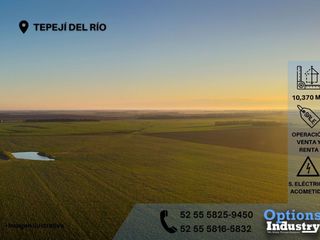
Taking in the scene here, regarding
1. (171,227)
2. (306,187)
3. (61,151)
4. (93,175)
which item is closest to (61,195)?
(93,175)

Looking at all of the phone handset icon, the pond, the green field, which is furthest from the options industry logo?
the pond

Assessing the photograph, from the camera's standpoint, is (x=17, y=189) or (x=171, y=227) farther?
(x=17, y=189)

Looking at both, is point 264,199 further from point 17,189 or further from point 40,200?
point 17,189

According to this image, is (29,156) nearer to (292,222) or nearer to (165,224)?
(165,224)

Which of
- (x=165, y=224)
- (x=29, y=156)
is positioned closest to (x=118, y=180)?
(x=165, y=224)

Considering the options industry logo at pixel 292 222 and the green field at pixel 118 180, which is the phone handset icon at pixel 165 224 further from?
the options industry logo at pixel 292 222

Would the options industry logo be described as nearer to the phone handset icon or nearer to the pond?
the phone handset icon
